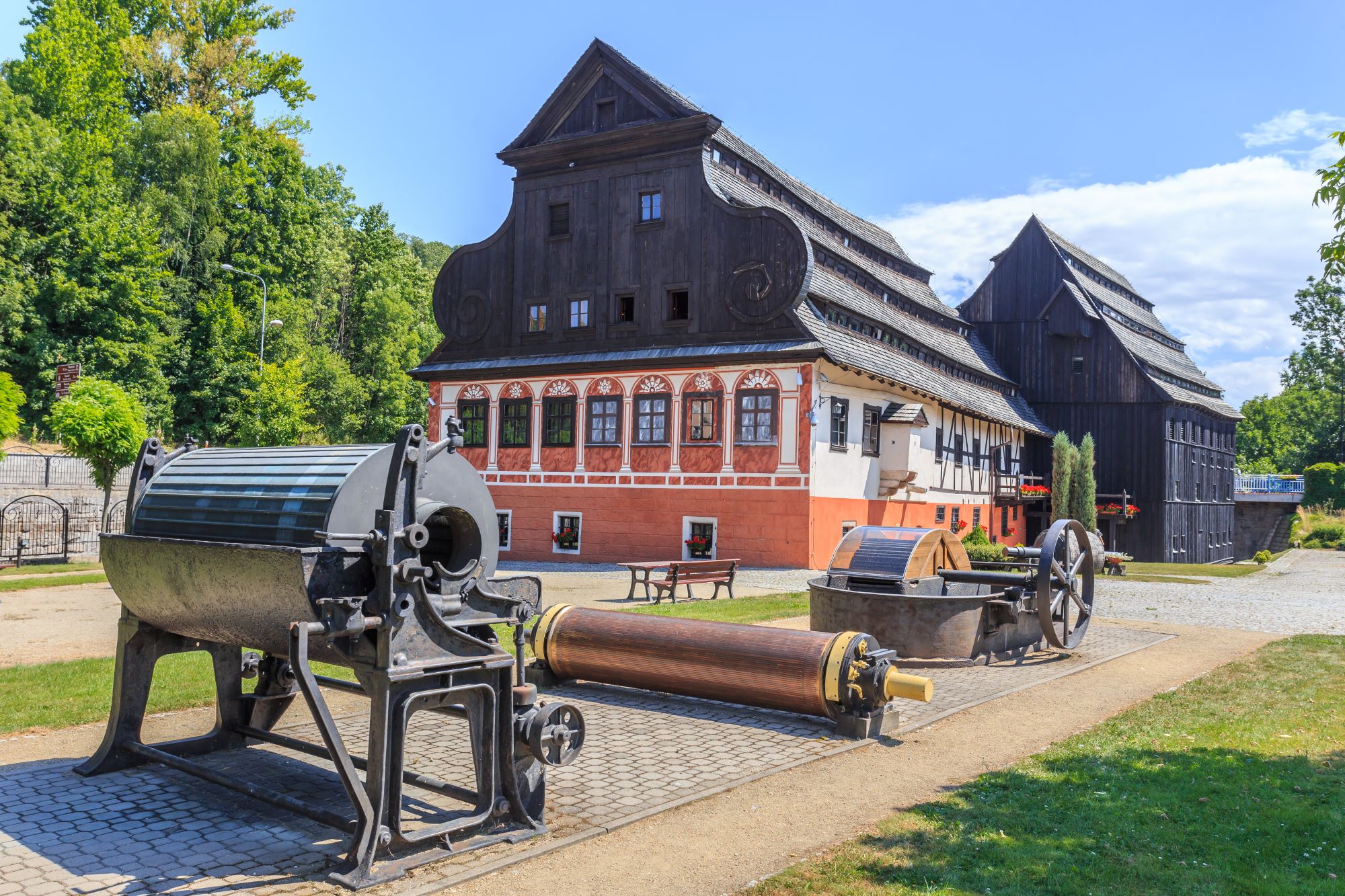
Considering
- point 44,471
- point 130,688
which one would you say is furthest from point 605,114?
point 130,688

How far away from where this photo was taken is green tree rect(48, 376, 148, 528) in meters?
24.9

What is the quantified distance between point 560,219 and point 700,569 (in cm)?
1510

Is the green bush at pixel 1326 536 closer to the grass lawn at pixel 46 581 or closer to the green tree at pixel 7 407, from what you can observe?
the grass lawn at pixel 46 581

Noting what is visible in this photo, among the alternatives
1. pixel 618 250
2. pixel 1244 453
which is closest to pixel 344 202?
pixel 618 250

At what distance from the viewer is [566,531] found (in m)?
30.3

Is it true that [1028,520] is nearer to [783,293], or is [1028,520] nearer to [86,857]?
[783,293]

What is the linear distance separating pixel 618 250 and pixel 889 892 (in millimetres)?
26384

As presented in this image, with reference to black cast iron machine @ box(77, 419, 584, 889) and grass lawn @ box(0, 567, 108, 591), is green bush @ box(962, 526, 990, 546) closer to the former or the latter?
grass lawn @ box(0, 567, 108, 591)

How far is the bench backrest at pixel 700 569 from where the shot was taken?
19508mm

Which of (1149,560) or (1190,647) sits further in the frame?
(1149,560)

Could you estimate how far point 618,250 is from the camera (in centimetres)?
3016

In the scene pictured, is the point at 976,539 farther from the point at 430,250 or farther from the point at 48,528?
the point at 430,250

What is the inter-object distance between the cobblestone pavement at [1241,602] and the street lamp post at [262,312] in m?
27.8

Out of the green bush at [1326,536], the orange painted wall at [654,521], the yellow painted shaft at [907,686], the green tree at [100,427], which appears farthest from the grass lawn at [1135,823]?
the green bush at [1326,536]
